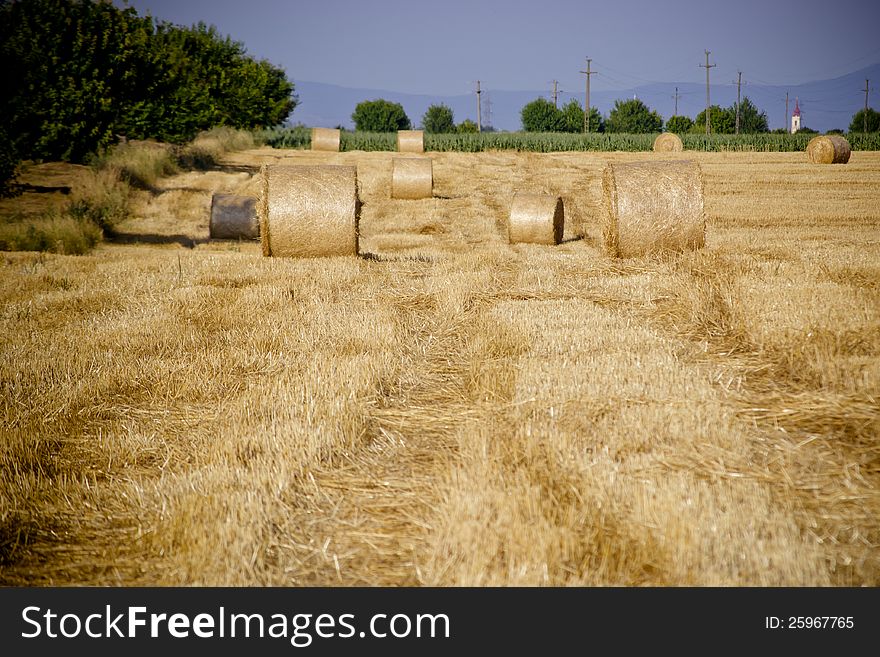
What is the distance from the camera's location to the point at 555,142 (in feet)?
157

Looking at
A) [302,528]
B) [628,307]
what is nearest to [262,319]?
[628,307]

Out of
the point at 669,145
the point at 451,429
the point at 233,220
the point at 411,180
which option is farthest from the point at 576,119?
the point at 451,429

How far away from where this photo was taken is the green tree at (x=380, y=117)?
4804 inches

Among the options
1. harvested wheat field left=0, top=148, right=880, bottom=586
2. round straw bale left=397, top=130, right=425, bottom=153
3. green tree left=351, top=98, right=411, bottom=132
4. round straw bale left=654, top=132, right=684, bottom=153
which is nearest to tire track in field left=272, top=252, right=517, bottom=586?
harvested wheat field left=0, top=148, right=880, bottom=586

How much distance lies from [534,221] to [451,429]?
33.2ft

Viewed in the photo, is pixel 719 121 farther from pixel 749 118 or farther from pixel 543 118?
→ pixel 543 118

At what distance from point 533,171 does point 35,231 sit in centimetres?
1828

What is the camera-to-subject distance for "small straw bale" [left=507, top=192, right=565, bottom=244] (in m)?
14.0

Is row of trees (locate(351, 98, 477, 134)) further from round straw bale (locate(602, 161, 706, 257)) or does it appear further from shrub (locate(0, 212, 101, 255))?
round straw bale (locate(602, 161, 706, 257))

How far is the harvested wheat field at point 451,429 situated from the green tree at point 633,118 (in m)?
123

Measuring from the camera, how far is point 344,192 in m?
10.9

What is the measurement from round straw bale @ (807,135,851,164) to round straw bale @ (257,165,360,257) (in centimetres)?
2554

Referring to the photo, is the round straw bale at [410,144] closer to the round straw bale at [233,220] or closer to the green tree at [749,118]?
the round straw bale at [233,220]
